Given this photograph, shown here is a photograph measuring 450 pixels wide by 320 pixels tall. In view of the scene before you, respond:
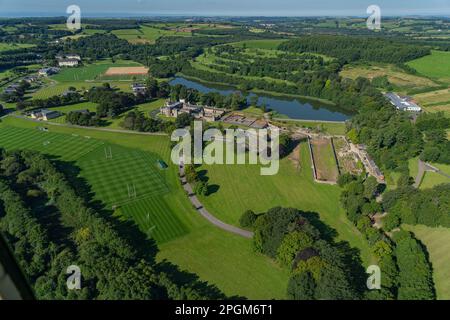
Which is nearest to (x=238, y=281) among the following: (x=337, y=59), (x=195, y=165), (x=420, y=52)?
(x=195, y=165)

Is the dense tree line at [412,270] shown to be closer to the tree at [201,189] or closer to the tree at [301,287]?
the tree at [301,287]

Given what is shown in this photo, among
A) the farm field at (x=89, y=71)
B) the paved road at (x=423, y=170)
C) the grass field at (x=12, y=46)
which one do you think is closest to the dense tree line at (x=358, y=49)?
the farm field at (x=89, y=71)

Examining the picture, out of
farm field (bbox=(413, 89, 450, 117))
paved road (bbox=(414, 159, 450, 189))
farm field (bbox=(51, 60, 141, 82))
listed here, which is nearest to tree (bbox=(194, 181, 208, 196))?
paved road (bbox=(414, 159, 450, 189))

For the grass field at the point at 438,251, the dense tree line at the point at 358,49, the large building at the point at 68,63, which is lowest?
the grass field at the point at 438,251

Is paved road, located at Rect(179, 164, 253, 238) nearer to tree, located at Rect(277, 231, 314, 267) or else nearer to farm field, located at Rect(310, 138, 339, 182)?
tree, located at Rect(277, 231, 314, 267)

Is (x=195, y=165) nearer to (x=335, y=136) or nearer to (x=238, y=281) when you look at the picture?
(x=238, y=281)

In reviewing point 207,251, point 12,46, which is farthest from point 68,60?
point 207,251
